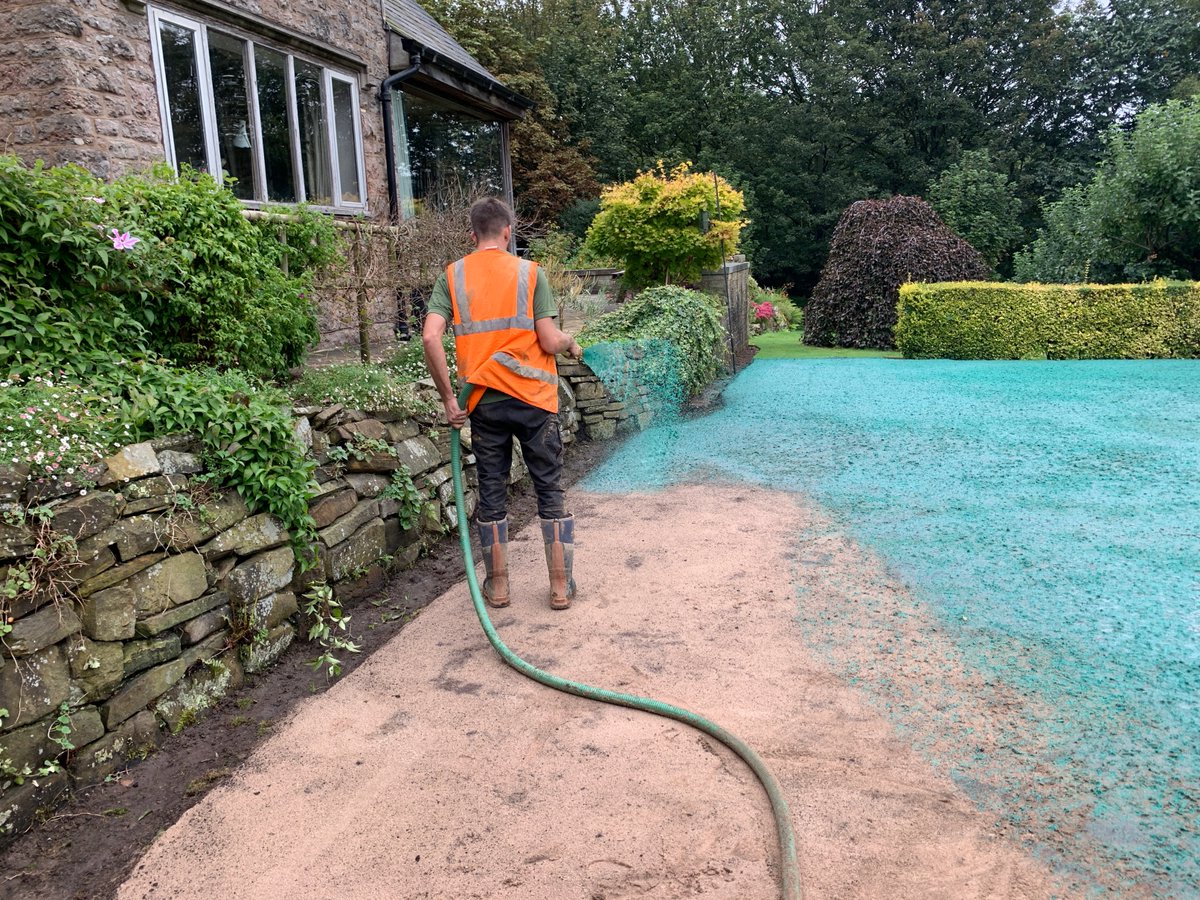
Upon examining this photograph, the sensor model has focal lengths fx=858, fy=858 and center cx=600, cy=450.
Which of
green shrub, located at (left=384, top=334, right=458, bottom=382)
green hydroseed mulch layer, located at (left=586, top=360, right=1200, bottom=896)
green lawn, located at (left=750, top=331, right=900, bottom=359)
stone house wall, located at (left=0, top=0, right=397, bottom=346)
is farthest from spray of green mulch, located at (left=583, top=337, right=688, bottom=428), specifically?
green lawn, located at (left=750, top=331, right=900, bottom=359)

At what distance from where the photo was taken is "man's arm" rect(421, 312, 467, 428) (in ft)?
13.7

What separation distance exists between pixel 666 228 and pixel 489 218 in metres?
9.00

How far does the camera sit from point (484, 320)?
4262 mm

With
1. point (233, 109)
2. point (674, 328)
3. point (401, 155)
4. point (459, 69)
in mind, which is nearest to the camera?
point (233, 109)

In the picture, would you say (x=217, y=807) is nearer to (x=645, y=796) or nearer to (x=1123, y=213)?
(x=645, y=796)

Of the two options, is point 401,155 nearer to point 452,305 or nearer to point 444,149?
point 444,149

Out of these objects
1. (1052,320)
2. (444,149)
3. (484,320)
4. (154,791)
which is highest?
(444,149)

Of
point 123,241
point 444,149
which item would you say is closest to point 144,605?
point 123,241

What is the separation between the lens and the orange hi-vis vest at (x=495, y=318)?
14.0ft

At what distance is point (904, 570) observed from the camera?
4891 millimetres

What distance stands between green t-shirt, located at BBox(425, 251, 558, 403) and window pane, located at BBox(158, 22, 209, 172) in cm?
465

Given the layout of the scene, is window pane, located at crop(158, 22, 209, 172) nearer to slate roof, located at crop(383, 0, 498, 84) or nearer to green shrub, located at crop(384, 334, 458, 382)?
green shrub, located at crop(384, 334, 458, 382)

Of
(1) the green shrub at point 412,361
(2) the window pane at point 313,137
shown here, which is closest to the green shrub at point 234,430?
(1) the green shrub at point 412,361

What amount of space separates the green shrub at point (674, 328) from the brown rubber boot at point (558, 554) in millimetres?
4504
